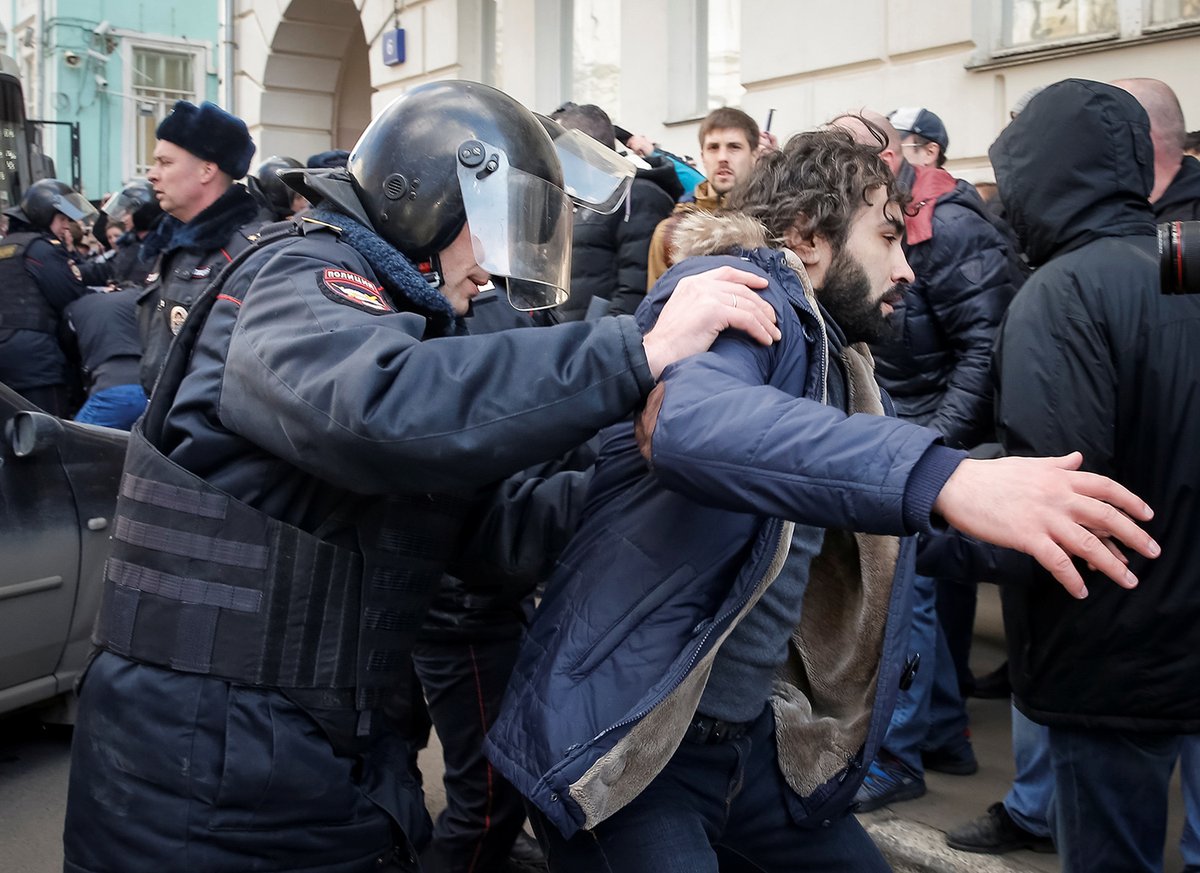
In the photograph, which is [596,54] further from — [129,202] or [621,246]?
[621,246]

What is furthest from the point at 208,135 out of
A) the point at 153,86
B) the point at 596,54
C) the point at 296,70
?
the point at 153,86

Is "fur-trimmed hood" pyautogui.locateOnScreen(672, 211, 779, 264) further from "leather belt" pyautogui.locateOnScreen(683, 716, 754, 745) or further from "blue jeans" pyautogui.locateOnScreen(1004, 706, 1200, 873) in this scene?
"blue jeans" pyautogui.locateOnScreen(1004, 706, 1200, 873)

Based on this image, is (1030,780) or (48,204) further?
(48,204)

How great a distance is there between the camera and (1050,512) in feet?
4.64

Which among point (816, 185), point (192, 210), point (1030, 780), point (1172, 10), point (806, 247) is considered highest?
point (1172, 10)

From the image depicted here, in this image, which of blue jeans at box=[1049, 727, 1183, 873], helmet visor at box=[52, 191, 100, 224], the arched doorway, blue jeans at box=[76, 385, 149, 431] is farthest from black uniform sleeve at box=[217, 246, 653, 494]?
the arched doorway

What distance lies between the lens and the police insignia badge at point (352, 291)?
5.67 feet

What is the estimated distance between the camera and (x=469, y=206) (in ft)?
6.44

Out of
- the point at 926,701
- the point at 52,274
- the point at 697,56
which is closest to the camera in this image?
the point at 926,701

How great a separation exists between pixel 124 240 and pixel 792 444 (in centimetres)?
986

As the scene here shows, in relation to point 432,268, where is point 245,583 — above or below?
below

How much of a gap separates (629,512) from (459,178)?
588mm

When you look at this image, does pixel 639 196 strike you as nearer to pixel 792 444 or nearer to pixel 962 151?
A: pixel 962 151

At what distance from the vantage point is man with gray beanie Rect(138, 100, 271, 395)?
4.51 m
